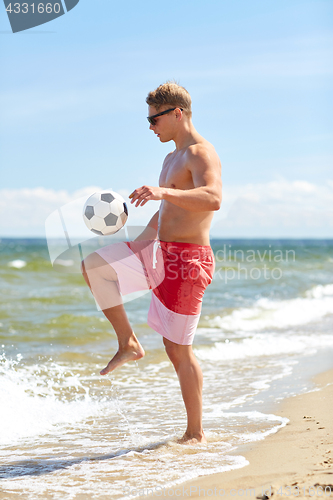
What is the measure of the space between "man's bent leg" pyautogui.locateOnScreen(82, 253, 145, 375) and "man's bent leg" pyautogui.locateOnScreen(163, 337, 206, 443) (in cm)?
25

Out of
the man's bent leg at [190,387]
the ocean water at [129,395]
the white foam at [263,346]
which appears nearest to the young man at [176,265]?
the man's bent leg at [190,387]

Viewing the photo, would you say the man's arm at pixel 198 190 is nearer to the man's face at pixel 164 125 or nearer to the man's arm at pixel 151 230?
the man's face at pixel 164 125

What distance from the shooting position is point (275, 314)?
10695 mm

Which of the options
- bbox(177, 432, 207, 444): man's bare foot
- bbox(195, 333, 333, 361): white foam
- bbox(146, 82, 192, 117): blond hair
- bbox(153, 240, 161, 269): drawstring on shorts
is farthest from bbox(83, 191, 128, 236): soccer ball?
bbox(195, 333, 333, 361): white foam

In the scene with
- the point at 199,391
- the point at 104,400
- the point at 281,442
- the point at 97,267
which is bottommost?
the point at 104,400

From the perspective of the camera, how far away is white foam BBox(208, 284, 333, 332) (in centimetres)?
936

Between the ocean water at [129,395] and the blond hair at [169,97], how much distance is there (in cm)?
153

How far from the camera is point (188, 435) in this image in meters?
3.32

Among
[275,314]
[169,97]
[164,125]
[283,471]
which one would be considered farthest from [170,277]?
[275,314]

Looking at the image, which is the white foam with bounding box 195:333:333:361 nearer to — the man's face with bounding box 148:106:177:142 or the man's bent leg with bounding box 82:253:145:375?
the man's bent leg with bounding box 82:253:145:375

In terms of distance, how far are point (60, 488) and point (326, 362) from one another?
3.91 m

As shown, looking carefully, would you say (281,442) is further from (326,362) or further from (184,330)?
(326,362)

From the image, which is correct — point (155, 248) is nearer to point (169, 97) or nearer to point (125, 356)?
point (125, 356)

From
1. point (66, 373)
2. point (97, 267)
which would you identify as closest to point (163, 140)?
point (97, 267)
